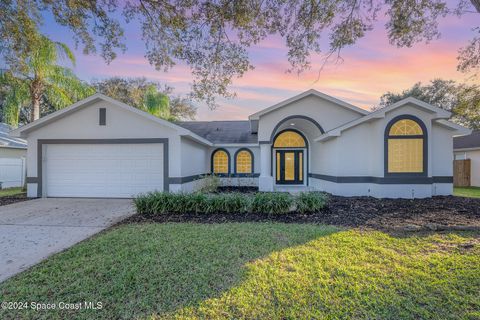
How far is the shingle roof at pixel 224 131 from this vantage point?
1606 centimetres

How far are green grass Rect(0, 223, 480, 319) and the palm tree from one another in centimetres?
1118

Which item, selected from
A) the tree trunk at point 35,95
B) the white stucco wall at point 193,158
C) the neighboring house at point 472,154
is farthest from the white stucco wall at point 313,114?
the tree trunk at point 35,95

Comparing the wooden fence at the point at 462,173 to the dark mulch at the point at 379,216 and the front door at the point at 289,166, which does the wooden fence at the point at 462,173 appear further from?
the front door at the point at 289,166

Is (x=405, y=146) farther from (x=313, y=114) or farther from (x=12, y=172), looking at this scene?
(x=12, y=172)

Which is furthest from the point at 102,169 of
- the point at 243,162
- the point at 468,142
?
the point at 468,142

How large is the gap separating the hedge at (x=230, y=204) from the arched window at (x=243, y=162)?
27.0 feet

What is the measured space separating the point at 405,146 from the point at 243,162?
900 cm

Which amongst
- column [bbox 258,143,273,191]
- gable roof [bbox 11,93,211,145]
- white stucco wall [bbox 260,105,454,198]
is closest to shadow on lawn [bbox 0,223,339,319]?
gable roof [bbox 11,93,211,145]

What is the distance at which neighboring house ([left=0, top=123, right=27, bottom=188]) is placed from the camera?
1405cm

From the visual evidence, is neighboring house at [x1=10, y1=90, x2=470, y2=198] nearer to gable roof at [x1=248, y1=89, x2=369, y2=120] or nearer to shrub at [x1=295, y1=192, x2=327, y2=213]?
gable roof at [x1=248, y1=89, x2=369, y2=120]

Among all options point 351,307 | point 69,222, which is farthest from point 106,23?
point 351,307

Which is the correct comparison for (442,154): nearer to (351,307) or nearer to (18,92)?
(351,307)

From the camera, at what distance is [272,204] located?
710 cm

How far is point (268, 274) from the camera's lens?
139 inches
